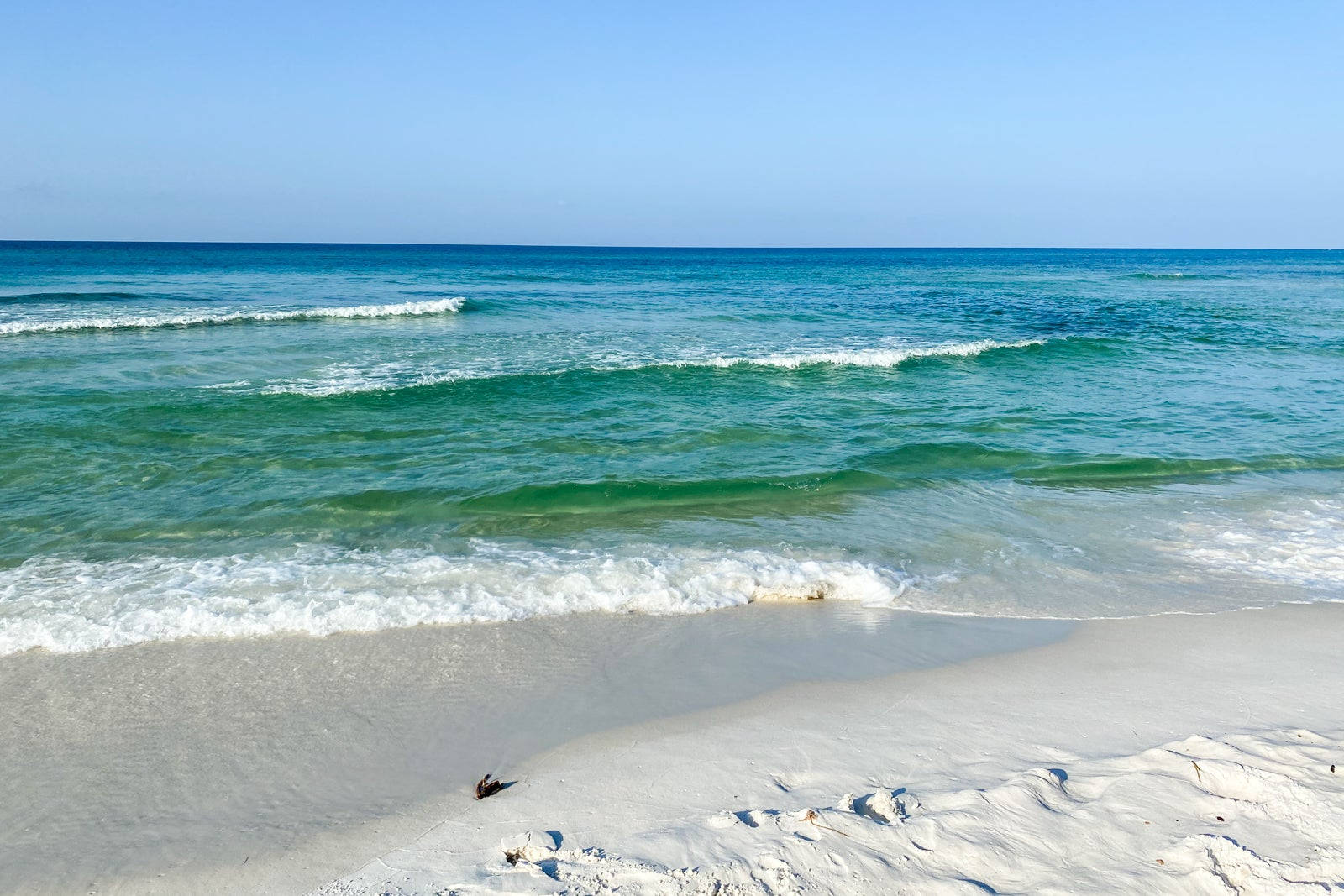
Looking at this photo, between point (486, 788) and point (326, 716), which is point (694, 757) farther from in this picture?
point (326, 716)

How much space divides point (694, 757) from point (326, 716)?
2.17 m

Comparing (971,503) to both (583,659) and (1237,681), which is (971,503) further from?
(583,659)

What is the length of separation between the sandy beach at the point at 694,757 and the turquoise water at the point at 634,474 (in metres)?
0.58

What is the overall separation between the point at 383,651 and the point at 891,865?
11.8ft

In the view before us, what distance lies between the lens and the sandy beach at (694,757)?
3299 mm

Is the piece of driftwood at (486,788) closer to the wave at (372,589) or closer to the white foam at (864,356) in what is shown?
the wave at (372,589)

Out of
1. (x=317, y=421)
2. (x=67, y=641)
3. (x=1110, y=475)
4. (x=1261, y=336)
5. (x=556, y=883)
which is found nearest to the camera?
(x=556, y=883)

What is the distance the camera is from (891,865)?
3201mm


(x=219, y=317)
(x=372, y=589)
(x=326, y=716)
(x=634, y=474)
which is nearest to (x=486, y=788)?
(x=326, y=716)

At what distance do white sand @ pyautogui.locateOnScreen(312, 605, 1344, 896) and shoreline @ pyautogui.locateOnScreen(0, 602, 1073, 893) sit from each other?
289 millimetres

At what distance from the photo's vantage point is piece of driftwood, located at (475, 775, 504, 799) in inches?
153

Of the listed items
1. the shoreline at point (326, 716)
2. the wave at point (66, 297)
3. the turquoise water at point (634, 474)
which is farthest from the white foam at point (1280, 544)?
the wave at point (66, 297)

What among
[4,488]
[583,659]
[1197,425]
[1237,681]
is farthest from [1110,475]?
[4,488]

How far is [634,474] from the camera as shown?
960 centimetres
